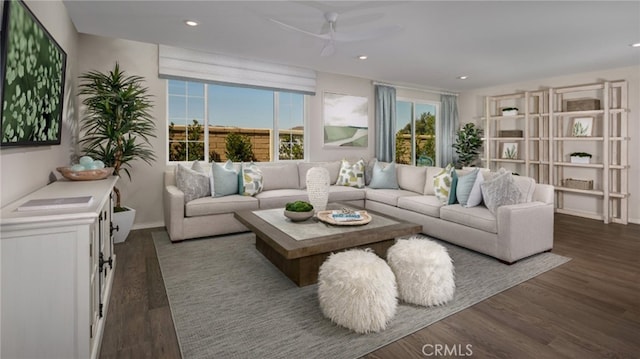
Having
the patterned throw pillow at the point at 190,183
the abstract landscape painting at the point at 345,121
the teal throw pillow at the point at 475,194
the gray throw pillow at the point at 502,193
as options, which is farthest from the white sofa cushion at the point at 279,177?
the gray throw pillow at the point at 502,193

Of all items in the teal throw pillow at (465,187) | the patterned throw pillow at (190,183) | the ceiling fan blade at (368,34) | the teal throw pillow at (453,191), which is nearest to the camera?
the ceiling fan blade at (368,34)

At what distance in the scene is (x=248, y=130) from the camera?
5.21 metres

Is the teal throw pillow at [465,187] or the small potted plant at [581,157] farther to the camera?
the small potted plant at [581,157]

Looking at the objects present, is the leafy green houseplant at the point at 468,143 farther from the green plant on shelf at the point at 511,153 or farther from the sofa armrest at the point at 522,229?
the sofa armrest at the point at 522,229

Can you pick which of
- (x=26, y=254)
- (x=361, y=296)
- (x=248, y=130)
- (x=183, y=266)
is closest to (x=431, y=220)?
(x=361, y=296)

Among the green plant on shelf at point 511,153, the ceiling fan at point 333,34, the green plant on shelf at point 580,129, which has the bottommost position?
the green plant on shelf at point 511,153

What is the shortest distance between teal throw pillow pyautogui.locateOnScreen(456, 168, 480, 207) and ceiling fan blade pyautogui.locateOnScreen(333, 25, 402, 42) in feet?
5.92

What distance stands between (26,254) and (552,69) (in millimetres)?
6621

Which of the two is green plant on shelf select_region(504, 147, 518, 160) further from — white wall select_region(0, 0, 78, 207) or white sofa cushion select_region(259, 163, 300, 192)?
white wall select_region(0, 0, 78, 207)

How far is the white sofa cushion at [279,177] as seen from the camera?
4.73 metres

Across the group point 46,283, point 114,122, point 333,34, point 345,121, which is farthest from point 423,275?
point 345,121

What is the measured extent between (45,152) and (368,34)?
3048 mm

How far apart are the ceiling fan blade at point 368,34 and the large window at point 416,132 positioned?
328 centimetres

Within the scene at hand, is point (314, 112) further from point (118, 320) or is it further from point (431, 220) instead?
point (118, 320)
